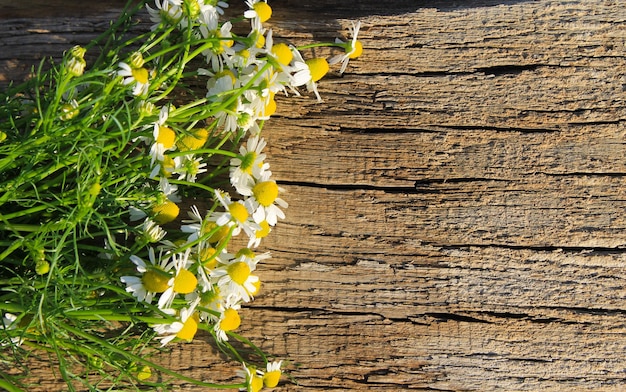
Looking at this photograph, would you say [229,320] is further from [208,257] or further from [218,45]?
[218,45]

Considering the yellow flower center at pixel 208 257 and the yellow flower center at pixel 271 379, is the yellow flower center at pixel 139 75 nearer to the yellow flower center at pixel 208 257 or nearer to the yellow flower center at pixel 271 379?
the yellow flower center at pixel 208 257

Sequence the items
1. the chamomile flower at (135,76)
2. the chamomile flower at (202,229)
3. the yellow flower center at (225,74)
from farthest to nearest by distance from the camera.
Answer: the yellow flower center at (225,74) < the chamomile flower at (202,229) < the chamomile flower at (135,76)

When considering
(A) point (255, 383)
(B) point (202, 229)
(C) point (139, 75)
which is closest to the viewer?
(C) point (139, 75)

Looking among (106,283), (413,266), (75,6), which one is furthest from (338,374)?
(75,6)

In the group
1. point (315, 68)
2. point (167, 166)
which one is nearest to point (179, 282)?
point (167, 166)

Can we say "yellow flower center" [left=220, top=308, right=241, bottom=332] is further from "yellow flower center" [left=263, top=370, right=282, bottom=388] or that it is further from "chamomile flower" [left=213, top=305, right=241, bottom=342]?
"yellow flower center" [left=263, top=370, right=282, bottom=388]

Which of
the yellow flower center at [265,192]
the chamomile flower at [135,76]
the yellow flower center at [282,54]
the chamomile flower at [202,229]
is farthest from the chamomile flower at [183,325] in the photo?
the yellow flower center at [282,54]

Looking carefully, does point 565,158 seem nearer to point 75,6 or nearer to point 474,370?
point 474,370
